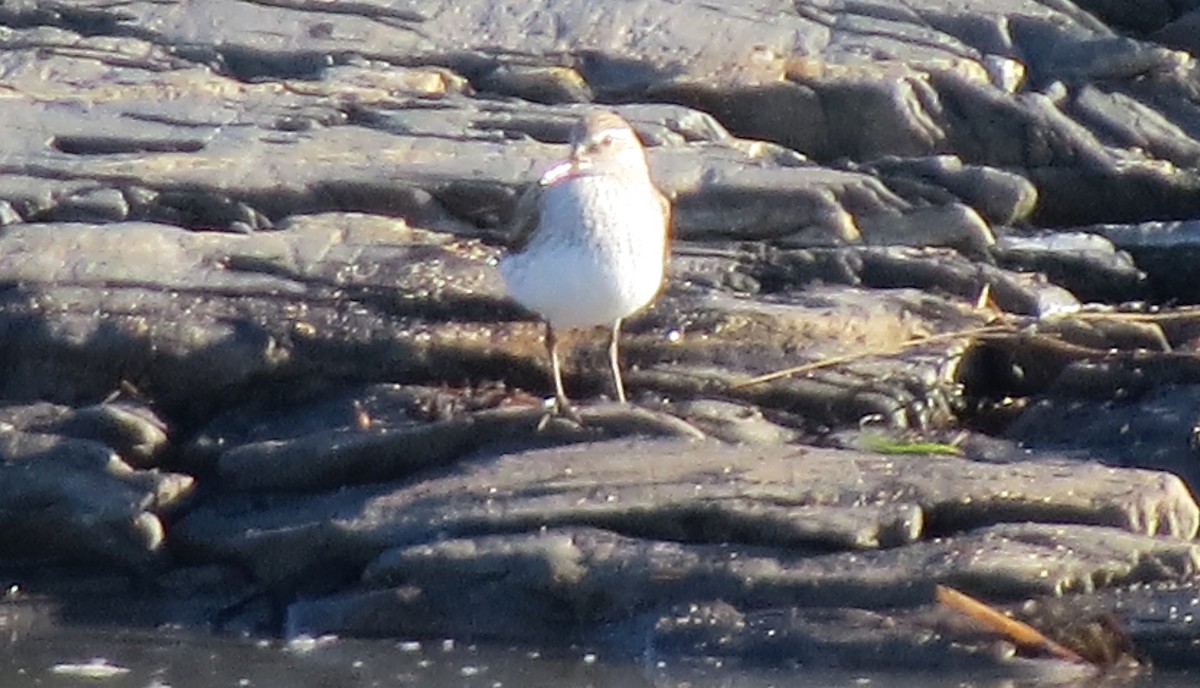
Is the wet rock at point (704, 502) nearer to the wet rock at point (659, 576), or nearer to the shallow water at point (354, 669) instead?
the wet rock at point (659, 576)

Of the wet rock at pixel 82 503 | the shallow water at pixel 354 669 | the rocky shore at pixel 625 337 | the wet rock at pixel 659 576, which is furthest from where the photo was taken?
the wet rock at pixel 82 503

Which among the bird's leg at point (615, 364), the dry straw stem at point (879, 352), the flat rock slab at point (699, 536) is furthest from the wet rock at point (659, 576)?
the dry straw stem at point (879, 352)

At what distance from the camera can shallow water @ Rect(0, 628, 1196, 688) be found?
7.64 meters

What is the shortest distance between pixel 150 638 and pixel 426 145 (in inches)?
123

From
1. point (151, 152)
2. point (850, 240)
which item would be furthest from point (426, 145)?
point (850, 240)

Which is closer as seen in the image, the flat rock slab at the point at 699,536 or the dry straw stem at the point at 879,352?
the flat rock slab at the point at 699,536

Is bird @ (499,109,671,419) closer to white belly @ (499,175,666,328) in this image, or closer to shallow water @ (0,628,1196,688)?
white belly @ (499,175,666,328)

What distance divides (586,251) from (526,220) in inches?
15.1

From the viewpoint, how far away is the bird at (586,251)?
8875mm

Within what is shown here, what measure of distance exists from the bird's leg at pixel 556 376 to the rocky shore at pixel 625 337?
0.11 m

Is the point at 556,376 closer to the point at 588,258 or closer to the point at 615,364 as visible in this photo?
the point at 615,364

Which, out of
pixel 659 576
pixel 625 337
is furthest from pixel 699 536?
pixel 625 337

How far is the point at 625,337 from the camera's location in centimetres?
959

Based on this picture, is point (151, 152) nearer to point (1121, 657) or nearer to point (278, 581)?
point (278, 581)
